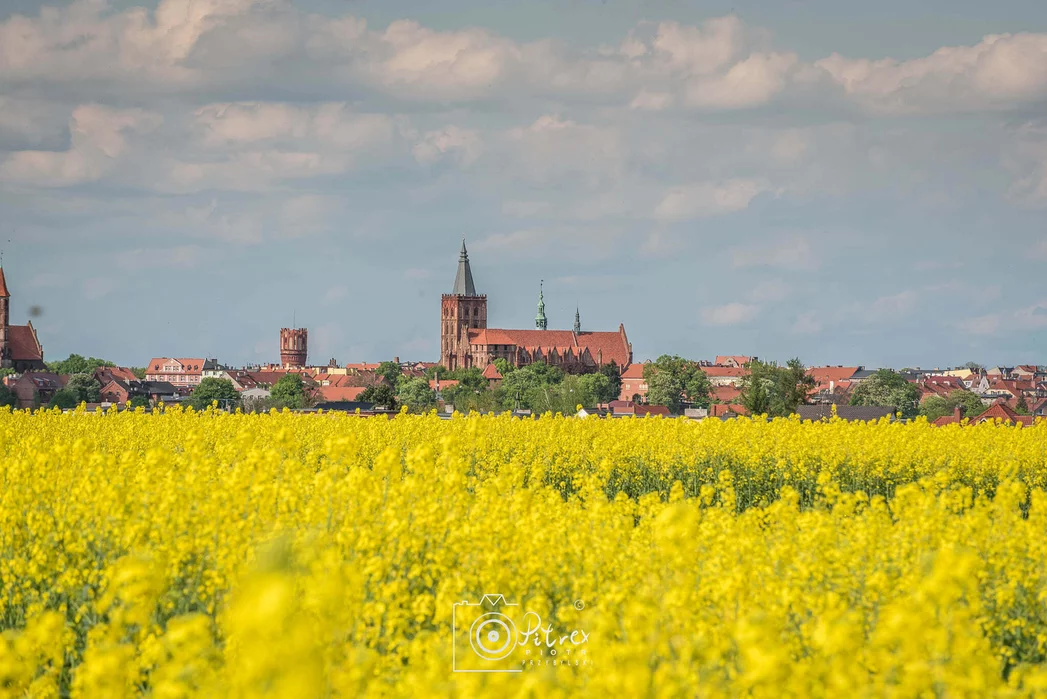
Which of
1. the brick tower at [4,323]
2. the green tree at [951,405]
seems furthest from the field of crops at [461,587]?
the brick tower at [4,323]

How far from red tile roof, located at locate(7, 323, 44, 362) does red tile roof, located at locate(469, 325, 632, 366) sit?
6652 centimetres

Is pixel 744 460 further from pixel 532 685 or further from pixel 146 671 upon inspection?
pixel 532 685

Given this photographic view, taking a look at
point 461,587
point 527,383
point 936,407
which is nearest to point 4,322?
point 527,383

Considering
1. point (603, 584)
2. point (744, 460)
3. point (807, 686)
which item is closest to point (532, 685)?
point (807, 686)

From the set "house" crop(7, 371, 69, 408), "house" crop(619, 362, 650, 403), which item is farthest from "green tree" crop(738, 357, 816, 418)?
"house" crop(619, 362, 650, 403)

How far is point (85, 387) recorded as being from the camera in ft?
413

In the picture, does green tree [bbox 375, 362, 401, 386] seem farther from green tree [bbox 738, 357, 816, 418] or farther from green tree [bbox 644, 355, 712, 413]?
green tree [bbox 738, 357, 816, 418]

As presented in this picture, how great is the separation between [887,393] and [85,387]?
270 ft

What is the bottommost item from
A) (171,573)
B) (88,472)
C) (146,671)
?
(146,671)

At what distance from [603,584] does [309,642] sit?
5016 millimetres

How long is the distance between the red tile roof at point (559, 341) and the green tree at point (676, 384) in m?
65.9

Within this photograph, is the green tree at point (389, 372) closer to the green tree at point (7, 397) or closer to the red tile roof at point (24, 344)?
the red tile roof at point (24, 344)

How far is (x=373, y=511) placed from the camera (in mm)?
10008

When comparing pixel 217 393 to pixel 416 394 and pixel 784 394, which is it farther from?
pixel 784 394
